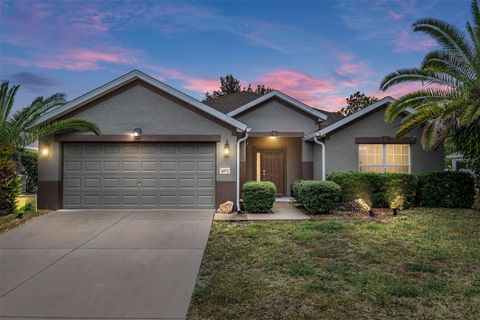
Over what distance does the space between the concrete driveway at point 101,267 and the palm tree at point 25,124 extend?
117 inches

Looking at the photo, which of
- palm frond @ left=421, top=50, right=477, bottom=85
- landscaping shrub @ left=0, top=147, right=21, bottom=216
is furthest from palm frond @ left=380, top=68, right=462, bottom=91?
landscaping shrub @ left=0, top=147, right=21, bottom=216

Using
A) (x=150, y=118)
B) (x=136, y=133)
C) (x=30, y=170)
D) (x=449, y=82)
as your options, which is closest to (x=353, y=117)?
(x=449, y=82)

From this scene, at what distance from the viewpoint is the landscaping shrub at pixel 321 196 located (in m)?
10.5

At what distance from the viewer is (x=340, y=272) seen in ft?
17.2

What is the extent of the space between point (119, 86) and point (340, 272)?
954 centimetres

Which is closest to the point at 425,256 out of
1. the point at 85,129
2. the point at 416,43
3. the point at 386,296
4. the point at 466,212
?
the point at 386,296

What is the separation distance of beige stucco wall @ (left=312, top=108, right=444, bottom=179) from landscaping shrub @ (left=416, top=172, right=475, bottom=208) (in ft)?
4.16

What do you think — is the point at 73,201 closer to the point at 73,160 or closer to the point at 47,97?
the point at 73,160

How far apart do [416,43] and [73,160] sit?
15601mm

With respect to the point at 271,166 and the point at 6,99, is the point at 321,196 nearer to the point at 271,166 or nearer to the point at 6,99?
the point at 271,166

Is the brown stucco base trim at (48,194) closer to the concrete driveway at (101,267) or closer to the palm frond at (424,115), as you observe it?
the concrete driveway at (101,267)

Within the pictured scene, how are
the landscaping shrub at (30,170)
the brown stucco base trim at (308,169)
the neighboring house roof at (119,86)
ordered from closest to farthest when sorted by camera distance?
the neighboring house roof at (119,86), the brown stucco base trim at (308,169), the landscaping shrub at (30,170)

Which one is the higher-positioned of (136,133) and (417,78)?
(417,78)

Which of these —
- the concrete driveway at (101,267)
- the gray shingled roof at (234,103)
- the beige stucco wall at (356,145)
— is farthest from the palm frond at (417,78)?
the concrete driveway at (101,267)
